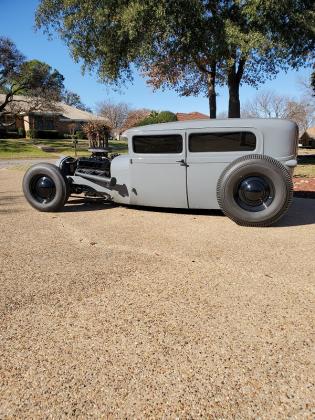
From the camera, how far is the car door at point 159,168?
4965mm

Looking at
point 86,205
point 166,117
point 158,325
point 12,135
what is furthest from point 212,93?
point 12,135

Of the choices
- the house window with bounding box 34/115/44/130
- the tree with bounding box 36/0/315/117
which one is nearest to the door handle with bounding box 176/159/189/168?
the tree with bounding box 36/0/315/117

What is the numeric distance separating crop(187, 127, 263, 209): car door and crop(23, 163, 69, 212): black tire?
2.10m

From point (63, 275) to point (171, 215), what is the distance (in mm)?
2552

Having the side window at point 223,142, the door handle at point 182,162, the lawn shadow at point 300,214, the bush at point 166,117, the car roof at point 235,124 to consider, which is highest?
the bush at point 166,117

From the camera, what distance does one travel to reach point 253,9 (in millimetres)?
10219

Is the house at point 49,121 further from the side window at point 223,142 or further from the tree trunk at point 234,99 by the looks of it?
the side window at point 223,142

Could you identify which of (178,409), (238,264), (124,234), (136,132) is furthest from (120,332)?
(136,132)

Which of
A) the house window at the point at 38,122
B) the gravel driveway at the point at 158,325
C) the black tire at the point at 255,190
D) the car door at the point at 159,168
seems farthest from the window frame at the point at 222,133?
the house window at the point at 38,122

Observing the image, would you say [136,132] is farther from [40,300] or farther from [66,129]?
[66,129]

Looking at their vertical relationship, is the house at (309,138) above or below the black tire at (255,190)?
above

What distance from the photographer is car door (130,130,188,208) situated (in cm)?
496

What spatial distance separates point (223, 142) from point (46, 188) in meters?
2.94

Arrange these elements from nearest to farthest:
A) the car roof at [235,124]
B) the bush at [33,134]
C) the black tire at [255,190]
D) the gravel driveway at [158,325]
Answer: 1. the gravel driveway at [158,325]
2. the black tire at [255,190]
3. the car roof at [235,124]
4. the bush at [33,134]
